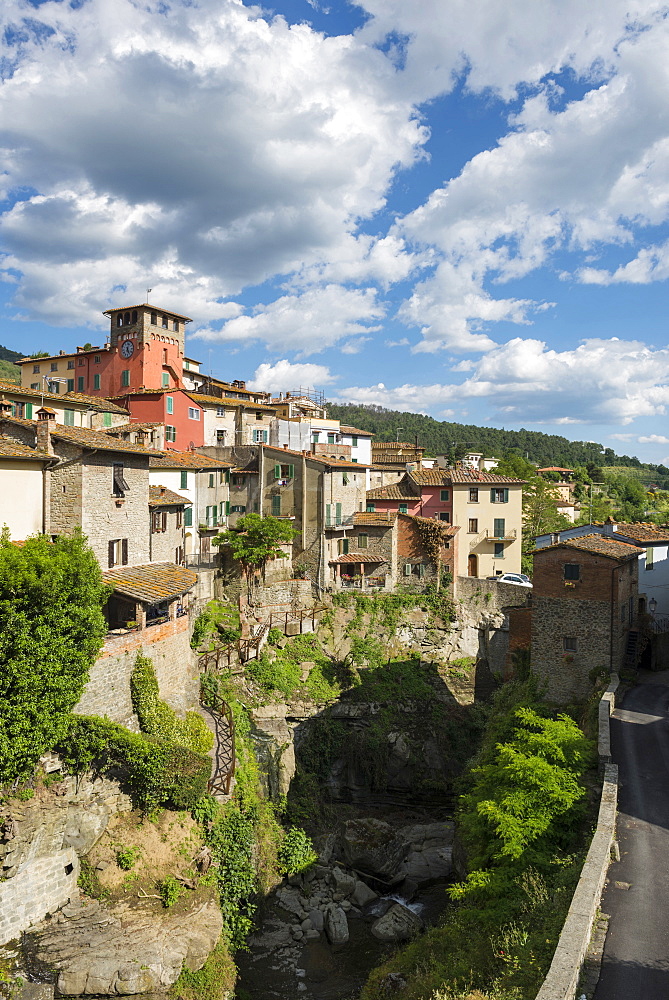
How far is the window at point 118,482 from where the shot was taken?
100 feet

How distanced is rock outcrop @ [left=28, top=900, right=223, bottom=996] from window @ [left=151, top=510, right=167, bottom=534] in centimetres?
1894

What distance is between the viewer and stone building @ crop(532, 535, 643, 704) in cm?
3038

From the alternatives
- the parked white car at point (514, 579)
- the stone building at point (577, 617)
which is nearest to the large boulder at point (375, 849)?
the stone building at point (577, 617)

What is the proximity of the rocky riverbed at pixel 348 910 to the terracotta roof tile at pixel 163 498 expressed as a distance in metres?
20.1

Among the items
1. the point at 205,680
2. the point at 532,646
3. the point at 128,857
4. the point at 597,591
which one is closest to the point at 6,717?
the point at 128,857

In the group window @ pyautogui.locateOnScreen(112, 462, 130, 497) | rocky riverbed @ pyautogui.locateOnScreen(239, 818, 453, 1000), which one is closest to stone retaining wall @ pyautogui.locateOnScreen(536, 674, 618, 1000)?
rocky riverbed @ pyautogui.locateOnScreen(239, 818, 453, 1000)

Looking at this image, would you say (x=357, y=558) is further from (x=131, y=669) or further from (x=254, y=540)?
(x=131, y=669)

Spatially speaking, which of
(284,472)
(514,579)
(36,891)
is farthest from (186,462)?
(514,579)

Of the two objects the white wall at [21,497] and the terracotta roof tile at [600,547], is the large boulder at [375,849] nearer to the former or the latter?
the terracotta roof tile at [600,547]

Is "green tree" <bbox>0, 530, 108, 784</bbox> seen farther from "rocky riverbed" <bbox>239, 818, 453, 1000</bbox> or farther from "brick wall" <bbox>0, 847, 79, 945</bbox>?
"rocky riverbed" <bbox>239, 818, 453, 1000</bbox>

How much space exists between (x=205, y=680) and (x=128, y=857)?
11.2 meters

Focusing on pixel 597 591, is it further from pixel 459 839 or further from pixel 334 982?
pixel 334 982

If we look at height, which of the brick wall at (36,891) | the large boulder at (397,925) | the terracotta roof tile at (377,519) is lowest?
the large boulder at (397,925)

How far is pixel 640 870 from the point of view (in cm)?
1605
